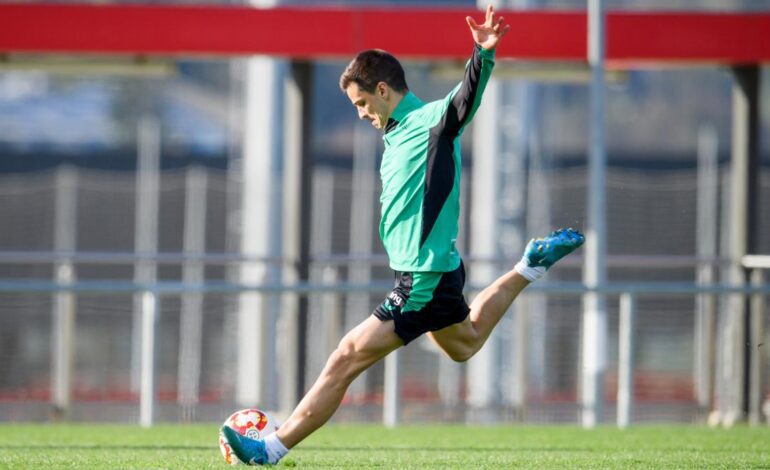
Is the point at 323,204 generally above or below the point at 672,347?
above

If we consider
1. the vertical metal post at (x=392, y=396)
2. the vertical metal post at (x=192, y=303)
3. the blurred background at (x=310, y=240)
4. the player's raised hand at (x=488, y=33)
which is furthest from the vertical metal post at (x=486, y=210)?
the player's raised hand at (x=488, y=33)

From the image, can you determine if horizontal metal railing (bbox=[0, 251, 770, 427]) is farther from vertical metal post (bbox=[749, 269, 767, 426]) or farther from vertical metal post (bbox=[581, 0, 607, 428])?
vertical metal post (bbox=[749, 269, 767, 426])

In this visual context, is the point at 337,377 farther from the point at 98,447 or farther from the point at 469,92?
the point at 98,447

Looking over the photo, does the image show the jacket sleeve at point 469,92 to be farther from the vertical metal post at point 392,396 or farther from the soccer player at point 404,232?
the vertical metal post at point 392,396

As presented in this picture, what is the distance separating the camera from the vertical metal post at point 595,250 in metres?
12.0

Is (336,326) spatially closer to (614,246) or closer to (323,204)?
(323,204)

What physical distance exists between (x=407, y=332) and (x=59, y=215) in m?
15.7

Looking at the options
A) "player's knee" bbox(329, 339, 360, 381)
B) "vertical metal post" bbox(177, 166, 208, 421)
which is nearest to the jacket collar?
"player's knee" bbox(329, 339, 360, 381)

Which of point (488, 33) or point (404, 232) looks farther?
point (404, 232)

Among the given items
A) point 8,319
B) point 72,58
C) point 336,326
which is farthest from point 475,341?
point 8,319

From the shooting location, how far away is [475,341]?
748 cm

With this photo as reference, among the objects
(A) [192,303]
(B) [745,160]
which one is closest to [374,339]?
(B) [745,160]

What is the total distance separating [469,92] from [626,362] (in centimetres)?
531

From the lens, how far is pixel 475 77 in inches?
270
